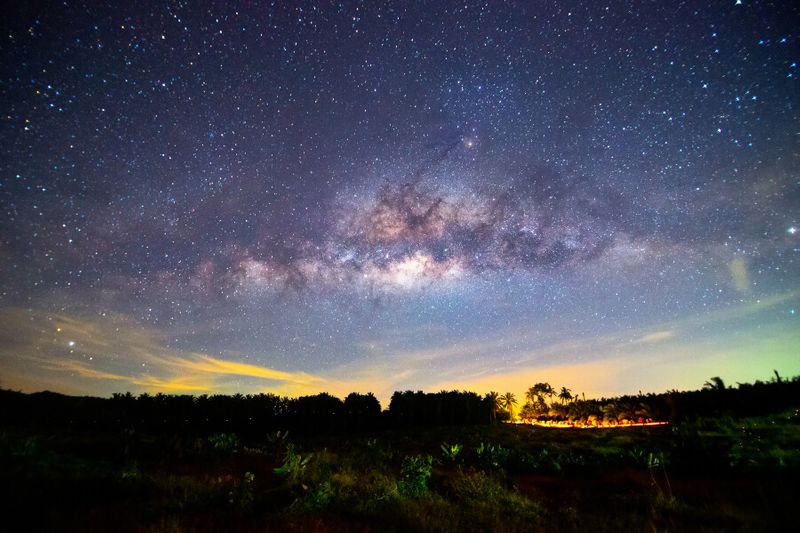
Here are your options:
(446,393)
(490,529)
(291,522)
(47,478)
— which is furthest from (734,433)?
(446,393)

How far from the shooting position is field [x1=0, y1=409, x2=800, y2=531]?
243 inches

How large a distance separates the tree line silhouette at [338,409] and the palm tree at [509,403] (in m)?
2.54

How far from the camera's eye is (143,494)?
23.9 ft

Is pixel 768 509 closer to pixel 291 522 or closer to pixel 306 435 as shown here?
pixel 291 522

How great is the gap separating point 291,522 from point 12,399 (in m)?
22.7

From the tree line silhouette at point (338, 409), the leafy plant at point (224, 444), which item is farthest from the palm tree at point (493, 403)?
the leafy plant at point (224, 444)

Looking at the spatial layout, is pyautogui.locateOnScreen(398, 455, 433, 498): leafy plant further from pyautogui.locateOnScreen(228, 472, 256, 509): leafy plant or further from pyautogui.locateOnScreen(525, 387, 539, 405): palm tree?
pyautogui.locateOnScreen(525, 387, 539, 405): palm tree

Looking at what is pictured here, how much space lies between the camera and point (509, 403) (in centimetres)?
4416

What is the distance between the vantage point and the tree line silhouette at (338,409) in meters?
20.2

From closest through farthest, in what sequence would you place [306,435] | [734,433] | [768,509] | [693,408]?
[768,509], [734,433], [693,408], [306,435]

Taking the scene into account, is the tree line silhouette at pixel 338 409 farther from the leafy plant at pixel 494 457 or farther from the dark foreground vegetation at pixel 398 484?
the leafy plant at pixel 494 457

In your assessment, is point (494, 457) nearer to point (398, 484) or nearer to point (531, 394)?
point (398, 484)

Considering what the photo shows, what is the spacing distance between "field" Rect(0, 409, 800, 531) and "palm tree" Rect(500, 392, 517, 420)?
1203 inches

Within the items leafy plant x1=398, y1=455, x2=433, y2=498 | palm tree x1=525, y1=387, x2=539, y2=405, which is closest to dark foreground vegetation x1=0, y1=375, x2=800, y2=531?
leafy plant x1=398, y1=455, x2=433, y2=498
